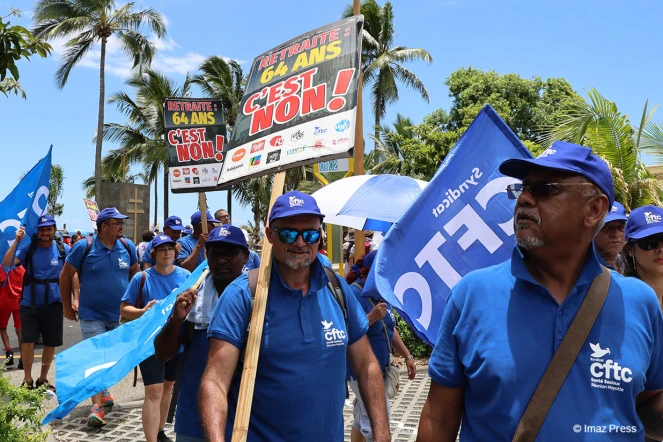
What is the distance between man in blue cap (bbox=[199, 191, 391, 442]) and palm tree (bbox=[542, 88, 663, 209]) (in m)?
8.80

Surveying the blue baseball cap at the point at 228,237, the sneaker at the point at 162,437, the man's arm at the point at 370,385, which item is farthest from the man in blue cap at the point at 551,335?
the sneaker at the point at 162,437

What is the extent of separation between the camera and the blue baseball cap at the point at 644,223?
3695mm

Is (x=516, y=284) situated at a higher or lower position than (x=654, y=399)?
higher

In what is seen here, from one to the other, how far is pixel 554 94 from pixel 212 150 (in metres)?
31.0

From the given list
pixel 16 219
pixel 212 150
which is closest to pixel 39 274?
pixel 16 219

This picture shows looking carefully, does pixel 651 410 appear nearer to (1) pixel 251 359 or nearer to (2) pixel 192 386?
(1) pixel 251 359

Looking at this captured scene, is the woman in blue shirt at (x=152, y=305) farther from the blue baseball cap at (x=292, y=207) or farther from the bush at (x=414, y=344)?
the bush at (x=414, y=344)

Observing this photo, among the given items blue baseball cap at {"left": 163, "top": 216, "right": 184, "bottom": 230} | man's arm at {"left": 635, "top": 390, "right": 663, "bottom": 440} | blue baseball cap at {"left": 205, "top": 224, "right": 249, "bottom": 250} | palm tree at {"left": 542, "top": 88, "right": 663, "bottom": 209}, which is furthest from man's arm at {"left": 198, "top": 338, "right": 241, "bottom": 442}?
palm tree at {"left": 542, "top": 88, "right": 663, "bottom": 209}

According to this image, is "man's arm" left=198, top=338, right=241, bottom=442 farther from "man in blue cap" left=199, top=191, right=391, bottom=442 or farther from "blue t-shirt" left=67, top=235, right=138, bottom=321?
"blue t-shirt" left=67, top=235, right=138, bottom=321

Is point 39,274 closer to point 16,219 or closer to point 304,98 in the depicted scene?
point 16,219

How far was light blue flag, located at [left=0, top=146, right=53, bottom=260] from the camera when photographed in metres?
7.53

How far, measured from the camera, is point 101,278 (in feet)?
22.2

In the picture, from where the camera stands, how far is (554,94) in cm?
3378

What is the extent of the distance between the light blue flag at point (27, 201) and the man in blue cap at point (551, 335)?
662 centimetres
